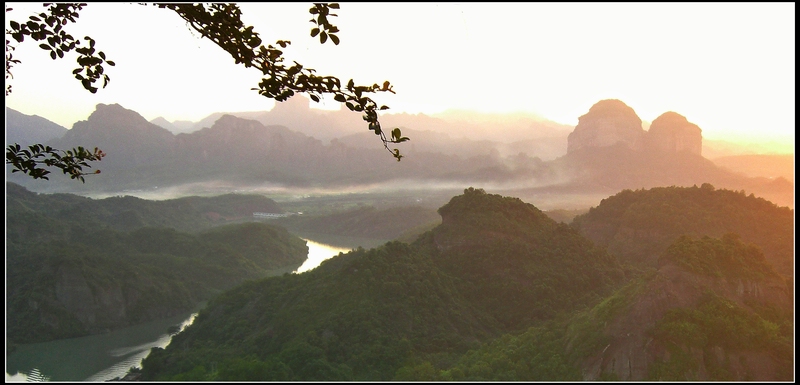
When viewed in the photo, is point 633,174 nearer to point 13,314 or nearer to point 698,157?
point 698,157

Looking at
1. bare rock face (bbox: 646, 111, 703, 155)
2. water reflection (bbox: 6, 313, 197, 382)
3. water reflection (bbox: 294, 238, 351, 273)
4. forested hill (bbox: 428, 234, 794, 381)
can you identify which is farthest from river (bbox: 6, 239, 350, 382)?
bare rock face (bbox: 646, 111, 703, 155)

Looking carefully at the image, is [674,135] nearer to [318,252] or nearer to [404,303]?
[318,252]

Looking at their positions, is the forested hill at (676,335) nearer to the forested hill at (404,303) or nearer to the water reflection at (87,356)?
the forested hill at (404,303)

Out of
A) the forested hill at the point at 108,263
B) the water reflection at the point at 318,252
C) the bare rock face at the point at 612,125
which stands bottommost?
the water reflection at the point at 318,252

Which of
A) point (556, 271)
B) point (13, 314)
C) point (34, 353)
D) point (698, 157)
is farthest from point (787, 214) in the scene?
point (698, 157)

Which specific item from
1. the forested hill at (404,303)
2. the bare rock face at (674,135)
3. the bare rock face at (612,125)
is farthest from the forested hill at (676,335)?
the bare rock face at (674,135)

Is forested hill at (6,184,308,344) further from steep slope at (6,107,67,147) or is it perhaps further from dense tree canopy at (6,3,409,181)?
dense tree canopy at (6,3,409,181)
